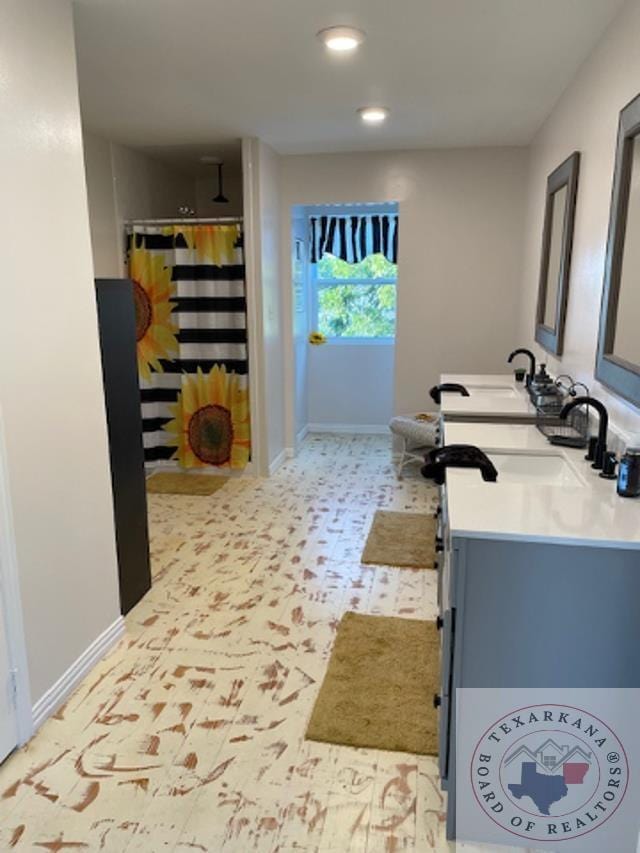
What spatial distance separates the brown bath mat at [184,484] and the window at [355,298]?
2.11 metres

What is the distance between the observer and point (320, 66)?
2869 mm

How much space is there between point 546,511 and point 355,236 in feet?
15.2

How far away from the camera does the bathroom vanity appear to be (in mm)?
1466

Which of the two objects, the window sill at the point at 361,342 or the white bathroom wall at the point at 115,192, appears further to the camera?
the window sill at the point at 361,342

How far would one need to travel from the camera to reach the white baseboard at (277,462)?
4986mm

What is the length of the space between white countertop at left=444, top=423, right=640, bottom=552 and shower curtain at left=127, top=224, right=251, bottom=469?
306 cm

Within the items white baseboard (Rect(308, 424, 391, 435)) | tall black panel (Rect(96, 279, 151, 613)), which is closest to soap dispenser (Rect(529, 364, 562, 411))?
tall black panel (Rect(96, 279, 151, 613))

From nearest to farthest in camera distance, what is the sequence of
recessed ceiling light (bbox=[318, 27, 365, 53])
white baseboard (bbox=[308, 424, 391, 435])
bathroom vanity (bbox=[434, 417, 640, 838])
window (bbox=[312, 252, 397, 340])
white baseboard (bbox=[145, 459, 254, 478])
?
bathroom vanity (bbox=[434, 417, 640, 838])
recessed ceiling light (bbox=[318, 27, 365, 53])
white baseboard (bbox=[145, 459, 254, 478])
window (bbox=[312, 252, 397, 340])
white baseboard (bbox=[308, 424, 391, 435])

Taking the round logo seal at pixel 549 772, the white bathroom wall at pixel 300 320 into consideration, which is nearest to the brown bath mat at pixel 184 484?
the white bathroom wall at pixel 300 320

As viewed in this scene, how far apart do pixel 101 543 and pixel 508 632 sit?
63.8 inches

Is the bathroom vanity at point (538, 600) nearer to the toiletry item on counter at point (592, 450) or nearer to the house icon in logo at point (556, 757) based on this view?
the house icon in logo at point (556, 757)

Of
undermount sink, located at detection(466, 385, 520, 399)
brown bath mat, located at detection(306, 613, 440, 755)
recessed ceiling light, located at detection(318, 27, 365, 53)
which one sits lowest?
brown bath mat, located at detection(306, 613, 440, 755)

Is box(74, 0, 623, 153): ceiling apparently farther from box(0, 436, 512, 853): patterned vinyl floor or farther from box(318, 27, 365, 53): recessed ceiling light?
box(0, 436, 512, 853): patterned vinyl floor

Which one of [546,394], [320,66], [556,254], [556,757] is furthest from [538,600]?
[320,66]
